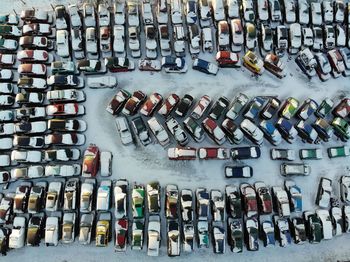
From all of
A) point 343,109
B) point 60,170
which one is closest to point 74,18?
point 60,170

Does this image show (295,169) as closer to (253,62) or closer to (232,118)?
(232,118)

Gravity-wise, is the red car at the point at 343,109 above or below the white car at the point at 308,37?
below

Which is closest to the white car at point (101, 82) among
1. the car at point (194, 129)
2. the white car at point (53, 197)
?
the car at point (194, 129)

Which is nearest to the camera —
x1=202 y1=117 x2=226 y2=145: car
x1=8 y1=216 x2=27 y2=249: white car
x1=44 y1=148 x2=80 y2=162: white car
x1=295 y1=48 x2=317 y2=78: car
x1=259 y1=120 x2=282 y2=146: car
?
x1=8 y1=216 x2=27 y2=249: white car

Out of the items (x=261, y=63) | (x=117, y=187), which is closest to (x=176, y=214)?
(x=117, y=187)

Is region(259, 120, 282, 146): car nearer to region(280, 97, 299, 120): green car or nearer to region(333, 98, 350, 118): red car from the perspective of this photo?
region(280, 97, 299, 120): green car

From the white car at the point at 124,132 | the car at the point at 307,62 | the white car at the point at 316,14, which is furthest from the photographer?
the white car at the point at 316,14

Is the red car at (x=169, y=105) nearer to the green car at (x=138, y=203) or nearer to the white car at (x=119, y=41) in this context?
the white car at (x=119, y=41)

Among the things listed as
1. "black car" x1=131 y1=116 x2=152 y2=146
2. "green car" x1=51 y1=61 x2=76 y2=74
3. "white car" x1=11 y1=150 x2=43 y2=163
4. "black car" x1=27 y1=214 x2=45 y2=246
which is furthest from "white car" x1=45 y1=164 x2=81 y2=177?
"green car" x1=51 y1=61 x2=76 y2=74

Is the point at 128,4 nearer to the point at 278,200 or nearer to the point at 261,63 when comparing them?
the point at 261,63
